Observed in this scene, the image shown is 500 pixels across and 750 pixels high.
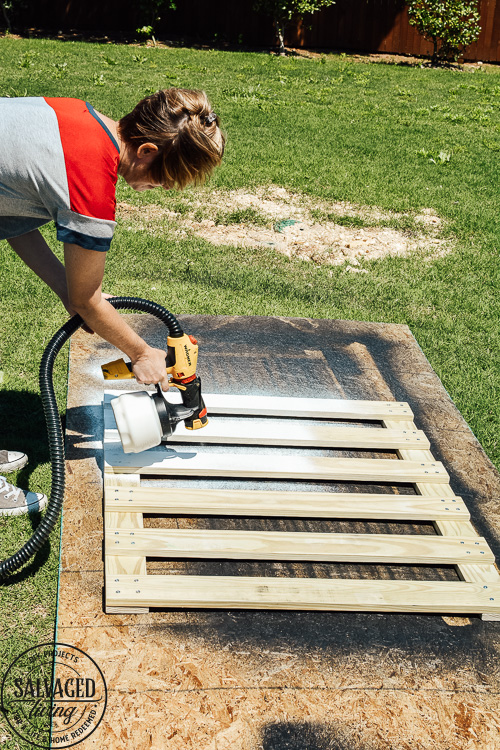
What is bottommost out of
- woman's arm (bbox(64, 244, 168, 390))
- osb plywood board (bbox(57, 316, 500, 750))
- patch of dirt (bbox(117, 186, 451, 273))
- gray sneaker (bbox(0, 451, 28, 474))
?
osb plywood board (bbox(57, 316, 500, 750))

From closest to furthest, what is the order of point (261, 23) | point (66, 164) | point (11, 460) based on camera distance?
point (66, 164) < point (11, 460) < point (261, 23)

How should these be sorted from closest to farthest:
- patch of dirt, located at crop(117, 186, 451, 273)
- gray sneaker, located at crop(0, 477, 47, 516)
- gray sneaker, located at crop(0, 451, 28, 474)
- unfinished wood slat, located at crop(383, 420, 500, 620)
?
unfinished wood slat, located at crop(383, 420, 500, 620) < gray sneaker, located at crop(0, 477, 47, 516) < gray sneaker, located at crop(0, 451, 28, 474) < patch of dirt, located at crop(117, 186, 451, 273)

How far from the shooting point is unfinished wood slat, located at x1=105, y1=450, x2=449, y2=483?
2.97m

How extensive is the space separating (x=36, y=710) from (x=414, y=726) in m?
1.25

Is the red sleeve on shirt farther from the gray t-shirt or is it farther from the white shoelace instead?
the white shoelace

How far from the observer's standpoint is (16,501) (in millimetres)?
2965

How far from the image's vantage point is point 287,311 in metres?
4.86

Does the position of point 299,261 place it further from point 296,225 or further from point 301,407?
point 301,407

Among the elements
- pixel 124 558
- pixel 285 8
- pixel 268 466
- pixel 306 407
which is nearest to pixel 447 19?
pixel 285 8

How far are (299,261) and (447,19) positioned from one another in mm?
12723

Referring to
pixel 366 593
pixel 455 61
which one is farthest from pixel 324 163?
pixel 455 61

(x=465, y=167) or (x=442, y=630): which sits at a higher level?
(x=465, y=167)

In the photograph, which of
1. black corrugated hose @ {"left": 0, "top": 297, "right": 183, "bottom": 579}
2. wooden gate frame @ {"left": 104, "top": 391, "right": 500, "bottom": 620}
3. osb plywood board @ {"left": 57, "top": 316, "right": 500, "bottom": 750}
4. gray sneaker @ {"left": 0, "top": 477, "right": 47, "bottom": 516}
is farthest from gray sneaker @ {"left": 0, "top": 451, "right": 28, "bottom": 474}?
black corrugated hose @ {"left": 0, "top": 297, "right": 183, "bottom": 579}

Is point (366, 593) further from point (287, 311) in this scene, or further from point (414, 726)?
point (287, 311)
